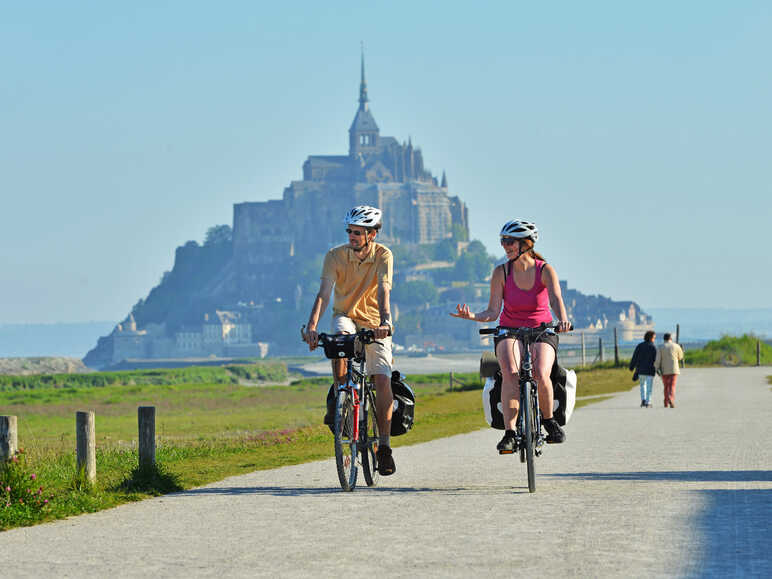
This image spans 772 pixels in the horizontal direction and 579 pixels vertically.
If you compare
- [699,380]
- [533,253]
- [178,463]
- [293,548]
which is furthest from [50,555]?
[699,380]

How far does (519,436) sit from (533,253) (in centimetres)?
128

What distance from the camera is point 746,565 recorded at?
633cm

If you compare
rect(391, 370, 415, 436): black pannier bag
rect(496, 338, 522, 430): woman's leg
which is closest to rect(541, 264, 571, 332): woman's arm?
rect(496, 338, 522, 430): woman's leg

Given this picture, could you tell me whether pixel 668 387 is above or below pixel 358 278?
below

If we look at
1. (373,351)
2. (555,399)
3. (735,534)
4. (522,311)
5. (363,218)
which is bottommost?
(735,534)

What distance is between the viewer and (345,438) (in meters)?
9.36

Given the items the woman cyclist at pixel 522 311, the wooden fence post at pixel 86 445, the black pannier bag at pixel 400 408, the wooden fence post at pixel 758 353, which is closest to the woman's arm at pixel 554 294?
the woman cyclist at pixel 522 311

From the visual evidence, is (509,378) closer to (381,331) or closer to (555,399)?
(555,399)

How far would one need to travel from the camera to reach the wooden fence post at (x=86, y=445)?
376 inches

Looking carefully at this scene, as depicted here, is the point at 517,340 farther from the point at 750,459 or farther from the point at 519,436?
the point at 750,459

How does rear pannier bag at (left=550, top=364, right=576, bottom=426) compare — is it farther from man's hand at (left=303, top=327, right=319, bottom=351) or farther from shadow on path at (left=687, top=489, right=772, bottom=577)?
man's hand at (left=303, top=327, right=319, bottom=351)

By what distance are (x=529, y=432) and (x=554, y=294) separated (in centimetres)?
94

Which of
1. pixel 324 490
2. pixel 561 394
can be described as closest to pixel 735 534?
pixel 561 394

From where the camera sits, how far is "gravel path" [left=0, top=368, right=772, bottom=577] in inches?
257
